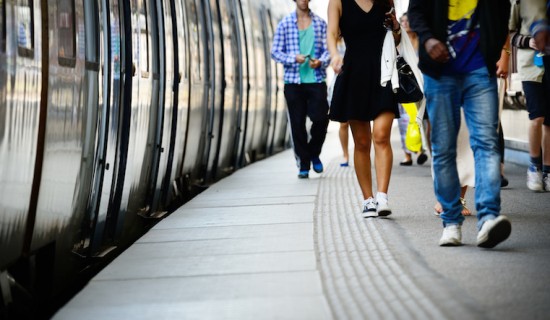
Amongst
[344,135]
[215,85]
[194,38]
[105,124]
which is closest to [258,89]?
[344,135]

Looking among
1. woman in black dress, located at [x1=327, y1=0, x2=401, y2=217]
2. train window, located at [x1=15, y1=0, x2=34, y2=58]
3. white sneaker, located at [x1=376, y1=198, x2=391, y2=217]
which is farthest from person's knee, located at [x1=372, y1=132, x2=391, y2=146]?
train window, located at [x1=15, y1=0, x2=34, y2=58]

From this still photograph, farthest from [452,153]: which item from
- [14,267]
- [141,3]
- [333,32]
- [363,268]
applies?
[141,3]

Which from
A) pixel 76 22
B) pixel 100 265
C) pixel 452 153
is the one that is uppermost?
pixel 76 22

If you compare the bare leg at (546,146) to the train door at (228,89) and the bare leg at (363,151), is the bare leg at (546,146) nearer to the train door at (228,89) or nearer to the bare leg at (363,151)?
the bare leg at (363,151)

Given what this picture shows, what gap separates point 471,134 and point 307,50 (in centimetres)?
584

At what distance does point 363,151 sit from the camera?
7480 millimetres

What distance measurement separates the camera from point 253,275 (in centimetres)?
518

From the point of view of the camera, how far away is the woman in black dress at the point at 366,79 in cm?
728

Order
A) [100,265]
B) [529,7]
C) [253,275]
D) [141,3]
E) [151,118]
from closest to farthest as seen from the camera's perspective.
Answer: [253,275] → [529,7] → [100,265] → [141,3] → [151,118]

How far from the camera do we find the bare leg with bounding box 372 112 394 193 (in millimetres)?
7277

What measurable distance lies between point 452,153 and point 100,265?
2632 mm

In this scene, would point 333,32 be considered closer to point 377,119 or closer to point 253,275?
point 377,119

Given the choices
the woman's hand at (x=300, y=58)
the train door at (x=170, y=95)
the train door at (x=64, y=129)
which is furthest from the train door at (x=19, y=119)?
the woman's hand at (x=300, y=58)

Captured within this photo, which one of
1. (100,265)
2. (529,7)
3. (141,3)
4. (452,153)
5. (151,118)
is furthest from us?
(151,118)
